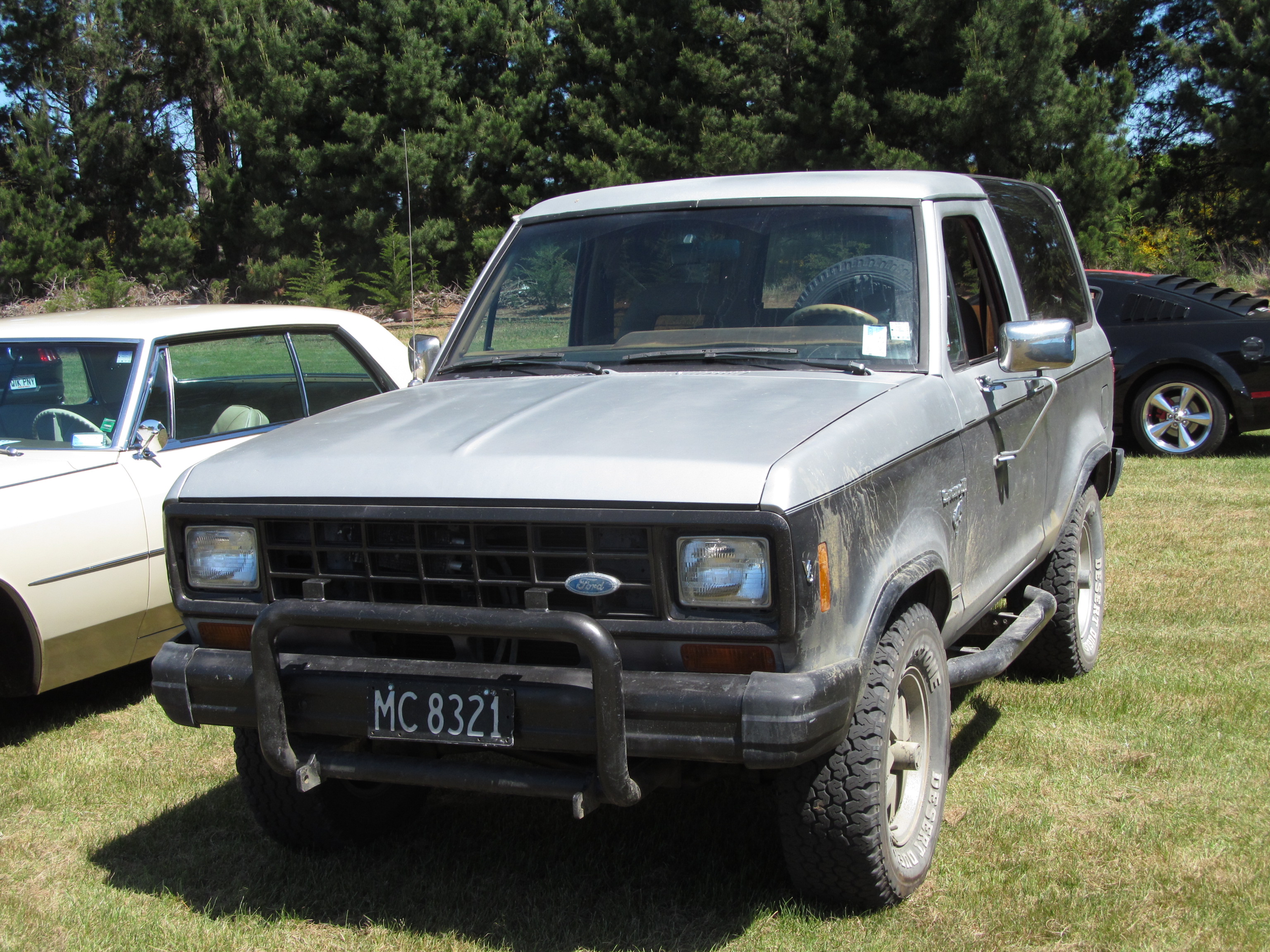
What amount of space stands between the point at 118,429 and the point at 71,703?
1318 millimetres

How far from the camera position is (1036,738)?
4520mm

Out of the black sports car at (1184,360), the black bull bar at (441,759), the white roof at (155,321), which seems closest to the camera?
the black bull bar at (441,759)

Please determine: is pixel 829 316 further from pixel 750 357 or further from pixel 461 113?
pixel 461 113

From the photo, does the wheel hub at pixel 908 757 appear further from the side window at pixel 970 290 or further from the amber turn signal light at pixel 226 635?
the amber turn signal light at pixel 226 635

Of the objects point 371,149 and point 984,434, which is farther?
point 371,149

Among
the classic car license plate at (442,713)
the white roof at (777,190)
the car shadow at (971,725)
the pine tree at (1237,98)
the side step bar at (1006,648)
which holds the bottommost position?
the car shadow at (971,725)

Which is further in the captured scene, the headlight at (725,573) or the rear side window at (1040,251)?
the rear side window at (1040,251)

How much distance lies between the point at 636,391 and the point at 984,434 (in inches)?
48.1

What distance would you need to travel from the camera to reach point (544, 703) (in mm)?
2783


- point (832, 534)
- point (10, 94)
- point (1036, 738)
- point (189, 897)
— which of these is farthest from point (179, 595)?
point (10, 94)

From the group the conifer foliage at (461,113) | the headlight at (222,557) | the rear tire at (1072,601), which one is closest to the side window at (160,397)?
the headlight at (222,557)

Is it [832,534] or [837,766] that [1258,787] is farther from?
[832,534]

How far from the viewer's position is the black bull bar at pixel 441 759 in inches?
105

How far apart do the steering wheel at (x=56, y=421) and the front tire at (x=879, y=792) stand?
363cm
